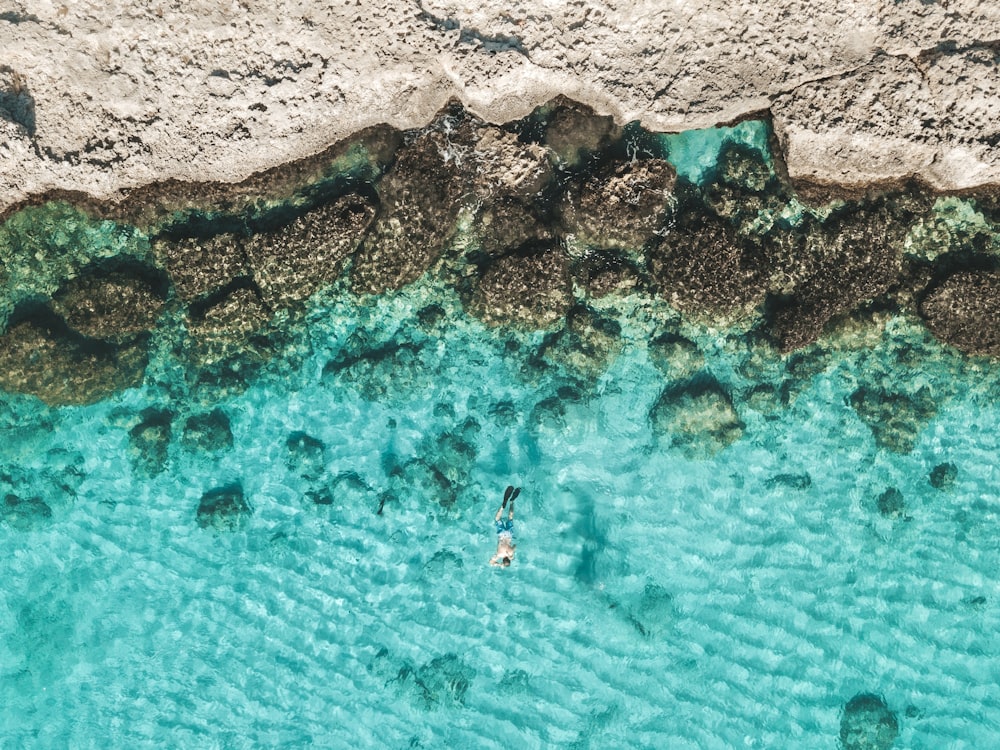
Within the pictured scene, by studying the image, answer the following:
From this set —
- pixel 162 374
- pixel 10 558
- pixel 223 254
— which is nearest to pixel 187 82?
pixel 223 254

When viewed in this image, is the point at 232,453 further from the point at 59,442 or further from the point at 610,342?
the point at 610,342

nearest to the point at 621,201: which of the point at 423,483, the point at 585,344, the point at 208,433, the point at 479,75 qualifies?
the point at 585,344

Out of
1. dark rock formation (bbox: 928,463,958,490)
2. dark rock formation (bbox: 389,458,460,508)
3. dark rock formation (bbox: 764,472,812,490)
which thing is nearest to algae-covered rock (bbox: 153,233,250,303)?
dark rock formation (bbox: 389,458,460,508)

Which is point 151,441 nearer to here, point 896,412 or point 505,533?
point 505,533

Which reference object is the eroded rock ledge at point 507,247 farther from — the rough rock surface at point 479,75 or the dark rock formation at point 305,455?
the dark rock formation at point 305,455

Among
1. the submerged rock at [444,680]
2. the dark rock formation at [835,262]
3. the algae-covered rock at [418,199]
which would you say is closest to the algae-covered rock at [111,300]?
the algae-covered rock at [418,199]
